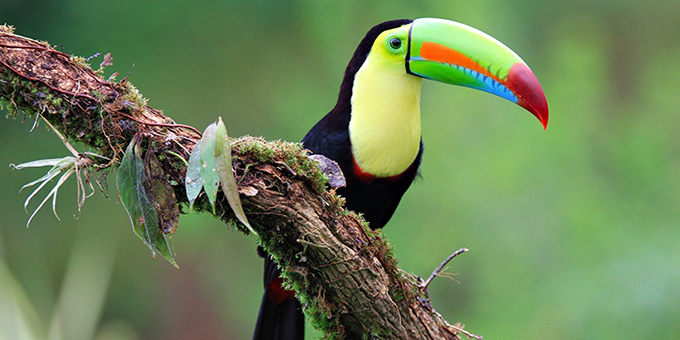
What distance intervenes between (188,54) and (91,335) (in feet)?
9.41

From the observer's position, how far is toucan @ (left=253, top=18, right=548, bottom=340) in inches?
94.7

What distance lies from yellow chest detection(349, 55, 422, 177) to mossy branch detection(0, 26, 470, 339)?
60 centimetres

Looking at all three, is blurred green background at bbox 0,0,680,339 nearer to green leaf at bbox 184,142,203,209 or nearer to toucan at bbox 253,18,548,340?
toucan at bbox 253,18,548,340

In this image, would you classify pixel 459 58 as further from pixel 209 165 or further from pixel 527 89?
pixel 209 165

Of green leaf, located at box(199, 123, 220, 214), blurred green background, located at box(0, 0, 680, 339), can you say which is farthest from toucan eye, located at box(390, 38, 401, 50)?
blurred green background, located at box(0, 0, 680, 339)

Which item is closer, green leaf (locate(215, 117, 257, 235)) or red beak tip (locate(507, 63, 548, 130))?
green leaf (locate(215, 117, 257, 235))

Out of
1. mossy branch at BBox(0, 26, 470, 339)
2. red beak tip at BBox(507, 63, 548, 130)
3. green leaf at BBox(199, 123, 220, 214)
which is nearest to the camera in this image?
Answer: green leaf at BBox(199, 123, 220, 214)

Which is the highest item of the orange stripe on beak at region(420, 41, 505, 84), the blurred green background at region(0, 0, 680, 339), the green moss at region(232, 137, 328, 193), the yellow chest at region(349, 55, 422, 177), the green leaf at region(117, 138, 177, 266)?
the blurred green background at region(0, 0, 680, 339)

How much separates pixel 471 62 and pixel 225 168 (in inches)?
41.8

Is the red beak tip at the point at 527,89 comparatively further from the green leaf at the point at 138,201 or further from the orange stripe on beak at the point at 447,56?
the green leaf at the point at 138,201

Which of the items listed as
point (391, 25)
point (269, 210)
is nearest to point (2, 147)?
point (391, 25)

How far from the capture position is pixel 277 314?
2553 millimetres

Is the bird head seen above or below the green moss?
above

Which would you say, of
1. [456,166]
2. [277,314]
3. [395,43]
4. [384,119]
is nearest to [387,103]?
[384,119]
